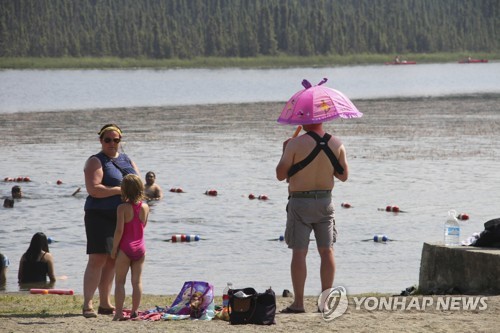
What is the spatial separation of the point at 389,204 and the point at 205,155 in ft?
40.3

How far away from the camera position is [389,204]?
Result: 1061 inches

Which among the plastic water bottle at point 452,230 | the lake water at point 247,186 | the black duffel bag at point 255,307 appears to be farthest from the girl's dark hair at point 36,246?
the black duffel bag at point 255,307

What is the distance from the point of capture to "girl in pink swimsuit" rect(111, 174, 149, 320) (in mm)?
11242

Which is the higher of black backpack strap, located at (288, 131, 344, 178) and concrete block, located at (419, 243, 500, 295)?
black backpack strap, located at (288, 131, 344, 178)

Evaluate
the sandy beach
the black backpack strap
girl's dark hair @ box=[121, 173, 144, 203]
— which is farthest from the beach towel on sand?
the black backpack strap

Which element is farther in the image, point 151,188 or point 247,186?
point 247,186

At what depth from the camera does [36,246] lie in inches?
687

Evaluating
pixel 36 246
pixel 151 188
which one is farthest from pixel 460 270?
pixel 151 188

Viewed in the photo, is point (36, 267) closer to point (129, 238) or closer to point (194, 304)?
point (129, 238)

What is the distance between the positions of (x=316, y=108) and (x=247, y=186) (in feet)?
63.1

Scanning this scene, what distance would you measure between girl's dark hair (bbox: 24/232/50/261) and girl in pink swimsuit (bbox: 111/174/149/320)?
19.8ft

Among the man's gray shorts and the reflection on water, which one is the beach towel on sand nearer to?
the man's gray shorts

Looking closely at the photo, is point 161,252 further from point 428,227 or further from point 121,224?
point 121,224

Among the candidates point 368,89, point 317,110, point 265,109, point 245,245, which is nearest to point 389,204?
point 245,245
